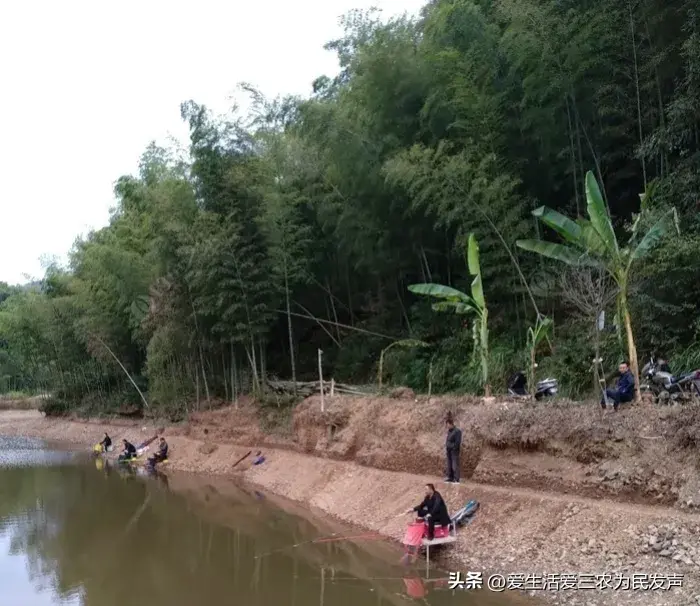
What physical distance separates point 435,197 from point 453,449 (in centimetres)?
515

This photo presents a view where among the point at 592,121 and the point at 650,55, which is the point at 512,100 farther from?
the point at 650,55

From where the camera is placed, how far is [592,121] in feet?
43.5

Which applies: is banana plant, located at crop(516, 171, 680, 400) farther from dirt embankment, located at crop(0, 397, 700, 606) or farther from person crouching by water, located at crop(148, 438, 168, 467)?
person crouching by water, located at crop(148, 438, 168, 467)

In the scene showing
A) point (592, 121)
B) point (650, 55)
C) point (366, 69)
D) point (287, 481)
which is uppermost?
point (366, 69)

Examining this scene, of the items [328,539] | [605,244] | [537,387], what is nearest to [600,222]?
[605,244]

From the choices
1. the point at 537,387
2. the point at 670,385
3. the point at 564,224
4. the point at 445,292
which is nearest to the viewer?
the point at 670,385

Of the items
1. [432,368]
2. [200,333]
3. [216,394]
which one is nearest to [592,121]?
[432,368]

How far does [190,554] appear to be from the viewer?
36.6 ft

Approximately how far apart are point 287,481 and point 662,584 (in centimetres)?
1002

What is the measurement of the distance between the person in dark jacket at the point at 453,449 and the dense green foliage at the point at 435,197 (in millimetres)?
2482

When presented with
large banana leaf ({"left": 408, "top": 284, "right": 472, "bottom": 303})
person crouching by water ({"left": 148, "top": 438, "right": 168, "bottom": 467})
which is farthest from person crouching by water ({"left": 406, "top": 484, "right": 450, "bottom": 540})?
person crouching by water ({"left": 148, "top": 438, "right": 168, "bottom": 467})

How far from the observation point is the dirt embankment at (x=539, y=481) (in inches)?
303

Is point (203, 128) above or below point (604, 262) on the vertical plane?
above

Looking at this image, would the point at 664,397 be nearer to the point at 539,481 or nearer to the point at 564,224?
the point at 539,481
